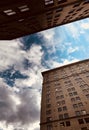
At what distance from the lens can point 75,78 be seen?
6116 cm

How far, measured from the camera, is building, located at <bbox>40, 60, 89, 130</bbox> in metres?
40.1

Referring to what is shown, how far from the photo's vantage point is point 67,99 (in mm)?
48688

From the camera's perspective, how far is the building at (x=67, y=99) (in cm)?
4006

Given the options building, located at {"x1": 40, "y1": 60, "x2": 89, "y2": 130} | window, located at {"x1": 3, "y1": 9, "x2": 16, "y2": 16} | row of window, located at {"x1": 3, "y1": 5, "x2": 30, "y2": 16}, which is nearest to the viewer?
window, located at {"x1": 3, "y1": 9, "x2": 16, "y2": 16}

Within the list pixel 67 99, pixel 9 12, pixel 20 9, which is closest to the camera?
pixel 9 12

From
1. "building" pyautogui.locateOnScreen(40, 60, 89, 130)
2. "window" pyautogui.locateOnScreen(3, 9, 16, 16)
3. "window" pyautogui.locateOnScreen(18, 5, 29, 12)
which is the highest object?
"window" pyautogui.locateOnScreen(18, 5, 29, 12)

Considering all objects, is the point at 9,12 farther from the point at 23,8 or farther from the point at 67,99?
the point at 67,99

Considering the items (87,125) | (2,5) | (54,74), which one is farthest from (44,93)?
(2,5)

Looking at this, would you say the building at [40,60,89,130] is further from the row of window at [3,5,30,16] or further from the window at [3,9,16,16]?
the window at [3,9,16,16]

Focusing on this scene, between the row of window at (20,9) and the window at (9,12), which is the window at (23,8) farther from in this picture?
the window at (9,12)

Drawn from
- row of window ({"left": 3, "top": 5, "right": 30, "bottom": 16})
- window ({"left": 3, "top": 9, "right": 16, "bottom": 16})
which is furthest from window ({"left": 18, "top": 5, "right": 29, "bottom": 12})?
window ({"left": 3, "top": 9, "right": 16, "bottom": 16})

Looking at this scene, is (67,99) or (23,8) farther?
(67,99)

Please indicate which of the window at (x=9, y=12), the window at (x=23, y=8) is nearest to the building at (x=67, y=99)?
the window at (x=23, y=8)

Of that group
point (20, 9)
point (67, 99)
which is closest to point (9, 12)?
point (20, 9)
